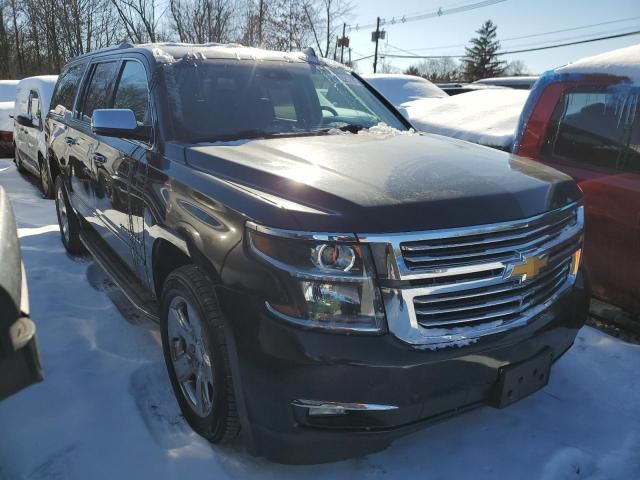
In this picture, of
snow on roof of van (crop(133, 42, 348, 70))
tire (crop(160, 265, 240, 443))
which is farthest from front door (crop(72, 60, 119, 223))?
tire (crop(160, 265, 240, 443))

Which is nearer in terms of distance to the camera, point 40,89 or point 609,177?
point 609,177

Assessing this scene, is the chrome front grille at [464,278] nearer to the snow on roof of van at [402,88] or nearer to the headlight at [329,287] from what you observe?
the headlight at [329,287]

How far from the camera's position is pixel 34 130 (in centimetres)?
775

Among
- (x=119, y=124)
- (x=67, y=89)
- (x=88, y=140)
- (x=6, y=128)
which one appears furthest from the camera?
(x=6, y=128)

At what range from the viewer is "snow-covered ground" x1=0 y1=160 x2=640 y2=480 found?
2271 millimetres

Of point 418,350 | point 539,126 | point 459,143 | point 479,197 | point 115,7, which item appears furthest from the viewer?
point 115,7

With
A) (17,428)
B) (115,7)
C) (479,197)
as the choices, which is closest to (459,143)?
(479,197)

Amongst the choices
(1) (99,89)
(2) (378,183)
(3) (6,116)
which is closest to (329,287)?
(2) (378,183)

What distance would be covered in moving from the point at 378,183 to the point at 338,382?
2.55 ft

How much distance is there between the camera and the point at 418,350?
6.02 ft

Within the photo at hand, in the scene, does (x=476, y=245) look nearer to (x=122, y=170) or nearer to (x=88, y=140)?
(x=122, y=170)

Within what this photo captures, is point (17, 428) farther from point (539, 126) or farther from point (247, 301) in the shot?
point (539, 126)

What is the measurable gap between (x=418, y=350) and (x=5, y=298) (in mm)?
1325

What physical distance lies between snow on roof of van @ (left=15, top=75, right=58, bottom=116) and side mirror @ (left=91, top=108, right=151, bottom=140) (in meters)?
5.77
